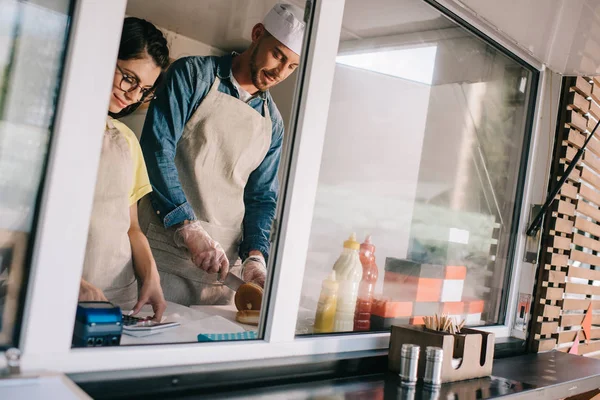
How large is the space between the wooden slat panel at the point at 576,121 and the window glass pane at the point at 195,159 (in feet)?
4.05

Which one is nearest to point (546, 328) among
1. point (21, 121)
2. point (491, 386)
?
point (491, 386)

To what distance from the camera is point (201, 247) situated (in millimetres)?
2158

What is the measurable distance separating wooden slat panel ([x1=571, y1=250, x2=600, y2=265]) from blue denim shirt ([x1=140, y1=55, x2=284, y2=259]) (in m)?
1.44

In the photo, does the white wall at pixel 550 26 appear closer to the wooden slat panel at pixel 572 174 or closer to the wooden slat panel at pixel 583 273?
the wooden slat panel at pixel 572 174

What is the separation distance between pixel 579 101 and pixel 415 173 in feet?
3.37

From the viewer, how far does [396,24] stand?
1861 mm

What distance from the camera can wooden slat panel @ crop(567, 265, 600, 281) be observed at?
2678mm

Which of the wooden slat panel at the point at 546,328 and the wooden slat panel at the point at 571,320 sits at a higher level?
the wooden slat panel at the point at 571,320

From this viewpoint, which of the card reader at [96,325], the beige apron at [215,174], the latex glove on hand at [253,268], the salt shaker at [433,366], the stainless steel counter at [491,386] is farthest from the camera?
the beige apron at [215,174]

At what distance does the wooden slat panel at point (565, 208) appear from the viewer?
2.42m

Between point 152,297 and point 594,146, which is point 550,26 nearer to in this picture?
point 594,146

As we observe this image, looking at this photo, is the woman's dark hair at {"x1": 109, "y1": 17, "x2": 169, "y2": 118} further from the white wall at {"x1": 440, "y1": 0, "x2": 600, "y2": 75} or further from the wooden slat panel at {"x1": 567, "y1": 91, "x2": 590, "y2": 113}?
the wooden slat panel at {"x1": 567, "y1": 91, "x2": 590, "y2": 113}

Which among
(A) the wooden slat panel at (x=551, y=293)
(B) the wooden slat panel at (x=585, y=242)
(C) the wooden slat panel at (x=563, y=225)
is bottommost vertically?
(A) the wooden slat panel at (x=551, y=293)

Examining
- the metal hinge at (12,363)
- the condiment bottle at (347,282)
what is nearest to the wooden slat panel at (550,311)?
the condiment bottle at (347,282)
